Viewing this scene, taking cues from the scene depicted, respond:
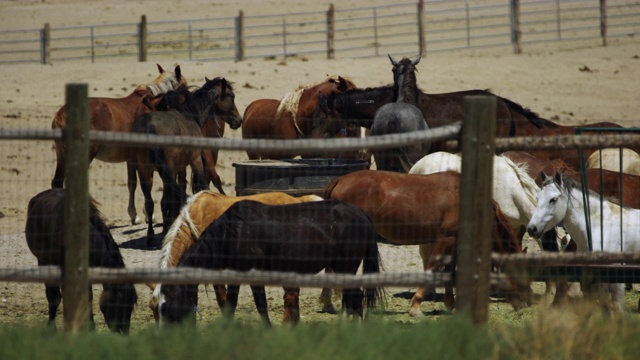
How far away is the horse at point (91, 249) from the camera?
21.1 ft

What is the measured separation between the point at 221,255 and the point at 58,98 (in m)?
14.5

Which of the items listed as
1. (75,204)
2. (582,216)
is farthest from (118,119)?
(75,204)

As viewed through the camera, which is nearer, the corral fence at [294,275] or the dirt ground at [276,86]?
the corral fence at [294,275]

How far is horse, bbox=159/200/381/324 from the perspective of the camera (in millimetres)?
6707

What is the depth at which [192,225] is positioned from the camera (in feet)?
24.8

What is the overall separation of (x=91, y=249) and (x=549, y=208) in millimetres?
3743

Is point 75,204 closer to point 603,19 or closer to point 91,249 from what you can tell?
point 91,249

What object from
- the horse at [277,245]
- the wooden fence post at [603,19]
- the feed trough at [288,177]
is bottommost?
the horse at [277,245]

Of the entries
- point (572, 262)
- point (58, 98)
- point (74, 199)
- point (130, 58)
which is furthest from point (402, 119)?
point (130, 58)

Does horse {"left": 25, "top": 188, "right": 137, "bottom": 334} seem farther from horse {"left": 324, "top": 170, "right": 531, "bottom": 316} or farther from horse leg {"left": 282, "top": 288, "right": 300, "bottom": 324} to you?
horse {"left": 324, "top": 170, "right": 531, "bottom": 316}

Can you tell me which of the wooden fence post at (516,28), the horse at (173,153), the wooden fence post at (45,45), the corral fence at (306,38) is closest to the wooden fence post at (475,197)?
the horse at (173,153)

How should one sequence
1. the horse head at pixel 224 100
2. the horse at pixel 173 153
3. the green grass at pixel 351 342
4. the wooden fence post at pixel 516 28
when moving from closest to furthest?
the green grass at pixel 351 342
the horse at pixel 173 153
the horse head at pixel 224 100
the wooden fence post at pixel 516 28

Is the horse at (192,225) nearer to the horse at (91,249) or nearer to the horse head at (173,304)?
the horse head at (173,304)

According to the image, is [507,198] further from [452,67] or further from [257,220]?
[452,67]
